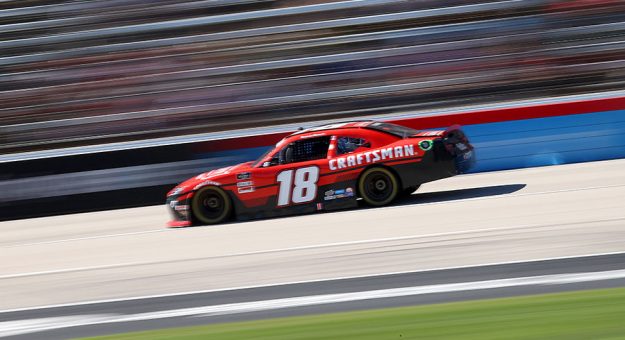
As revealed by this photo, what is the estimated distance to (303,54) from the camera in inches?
693

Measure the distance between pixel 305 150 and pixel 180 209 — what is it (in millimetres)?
2050

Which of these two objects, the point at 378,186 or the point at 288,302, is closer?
the point at 288,302

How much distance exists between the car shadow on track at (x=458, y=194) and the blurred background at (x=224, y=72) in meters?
4.01

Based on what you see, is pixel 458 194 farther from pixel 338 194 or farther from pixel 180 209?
pixel 180 209

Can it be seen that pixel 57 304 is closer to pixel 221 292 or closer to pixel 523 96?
pixel 221 292

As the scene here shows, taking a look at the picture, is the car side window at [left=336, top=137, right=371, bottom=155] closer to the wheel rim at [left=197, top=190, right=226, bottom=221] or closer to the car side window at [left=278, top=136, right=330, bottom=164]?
the car side window at [left=278, top=136, right=330, bottom=164]

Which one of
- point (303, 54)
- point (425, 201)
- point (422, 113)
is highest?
point (303, 54)

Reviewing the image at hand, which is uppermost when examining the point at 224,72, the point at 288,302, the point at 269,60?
the point at 269,60

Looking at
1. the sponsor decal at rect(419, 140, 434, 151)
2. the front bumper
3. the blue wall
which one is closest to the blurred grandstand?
the blue wall

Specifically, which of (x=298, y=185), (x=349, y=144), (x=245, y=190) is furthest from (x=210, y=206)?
(x=349, y=144)

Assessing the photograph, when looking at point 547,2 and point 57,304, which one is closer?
point 57,304

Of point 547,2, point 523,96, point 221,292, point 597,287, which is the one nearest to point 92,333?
point 221,292

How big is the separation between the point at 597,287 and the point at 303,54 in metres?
11.8

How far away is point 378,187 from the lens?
1164cm
